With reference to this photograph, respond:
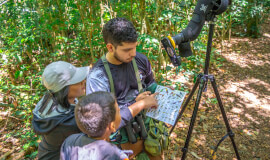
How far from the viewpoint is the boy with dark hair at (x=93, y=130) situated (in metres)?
1.09

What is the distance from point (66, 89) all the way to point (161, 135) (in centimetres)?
102

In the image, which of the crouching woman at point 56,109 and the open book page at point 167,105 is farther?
the open book page at point 167,105

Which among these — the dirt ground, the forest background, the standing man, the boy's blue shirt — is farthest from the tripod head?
the dirt ground

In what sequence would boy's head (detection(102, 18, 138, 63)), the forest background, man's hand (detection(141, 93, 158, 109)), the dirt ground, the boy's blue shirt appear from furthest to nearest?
the forest background, the dirt ground, man's hand (detection(141, 93, 158, 109)), boy's head (detection(102, 18, 138, 63)), the boy's blue shirt

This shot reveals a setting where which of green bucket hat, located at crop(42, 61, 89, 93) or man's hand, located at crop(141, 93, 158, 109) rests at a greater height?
green bucket hat, located at crop(42, 61, 89, 93)

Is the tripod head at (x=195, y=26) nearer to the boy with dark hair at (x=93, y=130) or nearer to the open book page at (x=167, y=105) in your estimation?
the open book page at (x=167, y=105)

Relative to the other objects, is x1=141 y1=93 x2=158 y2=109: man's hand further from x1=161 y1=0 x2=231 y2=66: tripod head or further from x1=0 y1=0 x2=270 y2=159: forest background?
x1=0 y1=0 x2=270 y2=159: forest background

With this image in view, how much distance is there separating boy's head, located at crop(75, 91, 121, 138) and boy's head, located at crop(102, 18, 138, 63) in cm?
56

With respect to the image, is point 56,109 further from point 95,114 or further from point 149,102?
point 149,102

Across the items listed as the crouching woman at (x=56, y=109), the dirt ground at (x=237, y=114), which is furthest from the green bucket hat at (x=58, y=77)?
the dirt ground at (x=237, y=114)

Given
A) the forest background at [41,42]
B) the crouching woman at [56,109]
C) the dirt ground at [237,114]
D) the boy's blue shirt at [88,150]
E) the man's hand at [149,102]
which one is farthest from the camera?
the forest background at [41,42]

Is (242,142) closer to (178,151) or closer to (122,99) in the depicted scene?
(178,151)

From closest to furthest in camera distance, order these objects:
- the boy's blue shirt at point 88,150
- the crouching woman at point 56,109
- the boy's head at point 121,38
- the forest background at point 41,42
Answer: the boy's blue shirt at point 88,150 < the crouching woman at point 56,109 < the boy's head at point 121,38 < the forest background at point 41,42

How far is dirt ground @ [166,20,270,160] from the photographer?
2.81m
